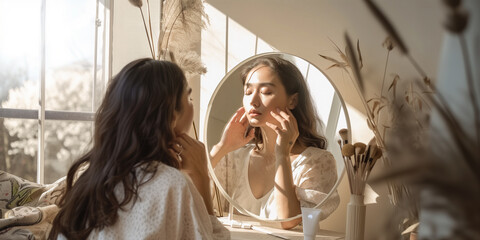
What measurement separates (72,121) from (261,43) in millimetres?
938

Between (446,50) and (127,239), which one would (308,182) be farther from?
(446,50)

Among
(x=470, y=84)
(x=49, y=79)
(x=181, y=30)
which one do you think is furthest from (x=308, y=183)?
(x=470, y=84)

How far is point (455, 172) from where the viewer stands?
0.95 feet

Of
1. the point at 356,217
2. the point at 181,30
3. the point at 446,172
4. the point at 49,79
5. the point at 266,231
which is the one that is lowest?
the point at 266,231

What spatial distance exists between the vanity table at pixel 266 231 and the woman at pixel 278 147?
0.03 m

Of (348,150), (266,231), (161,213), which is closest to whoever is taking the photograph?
(161,213)

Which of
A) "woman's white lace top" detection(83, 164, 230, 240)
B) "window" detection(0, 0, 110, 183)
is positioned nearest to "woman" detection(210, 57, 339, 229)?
"window" detection(0, 0, 110, 183)

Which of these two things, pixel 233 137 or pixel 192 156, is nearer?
pixel 192 156

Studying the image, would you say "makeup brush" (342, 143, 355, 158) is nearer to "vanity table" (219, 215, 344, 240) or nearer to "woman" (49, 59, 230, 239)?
"vanity table" (219, 215, 344, 240)

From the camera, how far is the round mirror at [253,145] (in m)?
2.11

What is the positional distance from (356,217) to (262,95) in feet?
2.04

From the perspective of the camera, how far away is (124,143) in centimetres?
134

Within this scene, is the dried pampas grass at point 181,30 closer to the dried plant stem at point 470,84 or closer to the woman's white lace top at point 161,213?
the woman's white lace top at point 161,213

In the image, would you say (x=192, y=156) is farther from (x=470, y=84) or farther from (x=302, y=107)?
(x=470, y=84)
